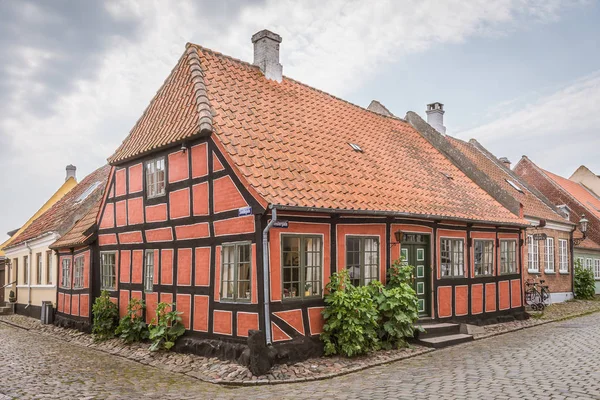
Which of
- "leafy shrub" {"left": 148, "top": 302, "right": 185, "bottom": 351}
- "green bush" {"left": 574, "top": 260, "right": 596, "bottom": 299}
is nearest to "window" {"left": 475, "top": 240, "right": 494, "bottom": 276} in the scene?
"leafy shrub" {"left": 148, "top": 302, "right": 185, "bottom": 351}

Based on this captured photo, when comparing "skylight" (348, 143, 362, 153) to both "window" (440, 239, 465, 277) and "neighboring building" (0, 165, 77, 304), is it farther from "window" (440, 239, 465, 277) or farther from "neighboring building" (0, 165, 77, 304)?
"neighboring building" (0, 165, 77, 304)

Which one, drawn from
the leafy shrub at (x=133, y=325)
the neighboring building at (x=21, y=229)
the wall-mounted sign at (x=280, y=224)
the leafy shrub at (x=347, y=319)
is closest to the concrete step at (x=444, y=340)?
the leafy shrub at (x=347, y=319)

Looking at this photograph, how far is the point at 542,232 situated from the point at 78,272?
55.4 feet

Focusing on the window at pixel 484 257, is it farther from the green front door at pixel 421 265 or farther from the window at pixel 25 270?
the window at pixel 25 270

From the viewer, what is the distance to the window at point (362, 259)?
11.9 meters

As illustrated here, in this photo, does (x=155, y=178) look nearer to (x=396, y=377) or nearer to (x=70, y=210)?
(x=396, y=377)

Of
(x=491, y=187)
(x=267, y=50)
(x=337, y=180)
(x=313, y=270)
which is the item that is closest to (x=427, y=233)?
(x=337, y=180)

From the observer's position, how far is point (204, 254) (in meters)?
11.7

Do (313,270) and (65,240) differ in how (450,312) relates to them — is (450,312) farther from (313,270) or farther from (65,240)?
(65,240)

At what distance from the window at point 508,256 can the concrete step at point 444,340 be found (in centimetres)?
407

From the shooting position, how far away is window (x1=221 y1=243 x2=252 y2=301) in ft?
35.0

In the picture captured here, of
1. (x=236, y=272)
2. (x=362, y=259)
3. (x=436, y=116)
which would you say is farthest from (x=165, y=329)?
(x=436, y=116)

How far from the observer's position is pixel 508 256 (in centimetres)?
1700

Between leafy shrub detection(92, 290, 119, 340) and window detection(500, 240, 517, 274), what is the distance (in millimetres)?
10788
